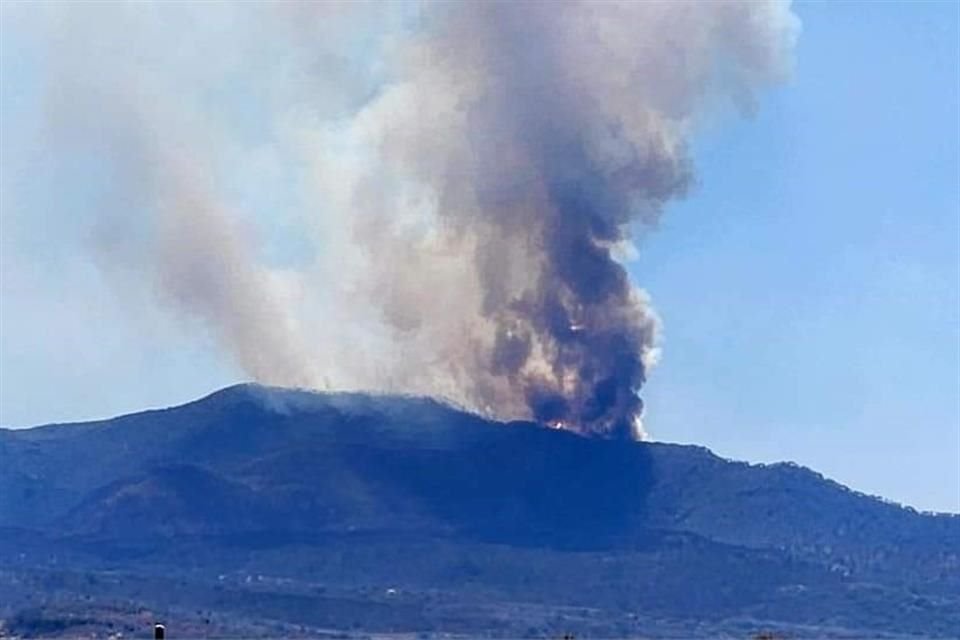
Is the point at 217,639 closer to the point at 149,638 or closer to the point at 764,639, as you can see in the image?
the point at 149,638

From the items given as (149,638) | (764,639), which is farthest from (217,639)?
(764,639)

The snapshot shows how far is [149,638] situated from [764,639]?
105582 mm

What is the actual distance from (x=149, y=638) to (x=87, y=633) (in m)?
8.01

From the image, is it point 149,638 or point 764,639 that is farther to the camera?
point 149,638

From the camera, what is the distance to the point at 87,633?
7657 inches

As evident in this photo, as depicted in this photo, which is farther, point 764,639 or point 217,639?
point 217,639

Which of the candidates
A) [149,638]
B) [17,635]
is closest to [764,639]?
[149,638]

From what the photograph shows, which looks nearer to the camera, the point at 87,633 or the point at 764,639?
the point at 764,639

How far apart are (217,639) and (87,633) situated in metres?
10.8

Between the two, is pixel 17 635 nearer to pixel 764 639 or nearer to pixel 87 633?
pixel 87 633

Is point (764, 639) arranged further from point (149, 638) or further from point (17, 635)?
point (17, 635)

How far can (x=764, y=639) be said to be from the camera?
91.5 m

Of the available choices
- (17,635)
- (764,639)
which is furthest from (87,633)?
(764,639)

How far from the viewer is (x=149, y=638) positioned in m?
189
